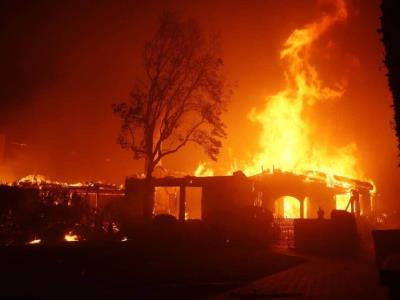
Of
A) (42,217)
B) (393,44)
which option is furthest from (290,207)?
(393,44)

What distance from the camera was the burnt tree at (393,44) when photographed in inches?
412

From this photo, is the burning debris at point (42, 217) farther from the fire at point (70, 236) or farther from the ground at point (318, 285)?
the ground at point (318, 285)

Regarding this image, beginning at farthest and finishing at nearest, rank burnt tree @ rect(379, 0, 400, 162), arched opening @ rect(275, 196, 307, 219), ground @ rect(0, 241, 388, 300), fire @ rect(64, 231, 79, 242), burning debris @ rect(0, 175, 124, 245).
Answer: arched opening @ rect(275, 196, 307, 219), fire @ rect(64, 231, 79, 242), burning debris @ rect(0, 175, 124, 245), burnt tree @ rect(379, 0, 400, 162), ground @ rect(0, 241, 388, 300)

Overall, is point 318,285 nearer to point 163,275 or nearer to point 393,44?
point 163,275

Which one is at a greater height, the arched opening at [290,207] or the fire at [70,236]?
the arched opening at [290,207]

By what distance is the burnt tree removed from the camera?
10.5 meters

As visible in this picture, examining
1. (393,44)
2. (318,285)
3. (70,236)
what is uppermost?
(393,44)

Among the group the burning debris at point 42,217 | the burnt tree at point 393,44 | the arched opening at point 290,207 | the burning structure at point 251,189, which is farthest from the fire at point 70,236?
the arched opening at point 290,207

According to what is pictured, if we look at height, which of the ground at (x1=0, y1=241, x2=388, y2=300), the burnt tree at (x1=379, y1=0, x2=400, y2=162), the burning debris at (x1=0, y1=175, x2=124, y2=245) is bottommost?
the ground at (x1=0, y1=241, x2=388, y2=300)

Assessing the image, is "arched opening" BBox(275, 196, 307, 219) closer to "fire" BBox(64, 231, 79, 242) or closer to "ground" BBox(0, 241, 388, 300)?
"ground" BBox(0, 241, 388, 300)

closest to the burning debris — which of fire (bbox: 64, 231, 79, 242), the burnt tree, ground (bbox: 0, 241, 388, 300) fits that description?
fire (bbox: 64, 231, 79, 242)

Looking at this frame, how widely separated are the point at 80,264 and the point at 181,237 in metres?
6.03

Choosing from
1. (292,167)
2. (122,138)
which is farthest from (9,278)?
(292,167)

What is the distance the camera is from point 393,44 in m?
11.0
